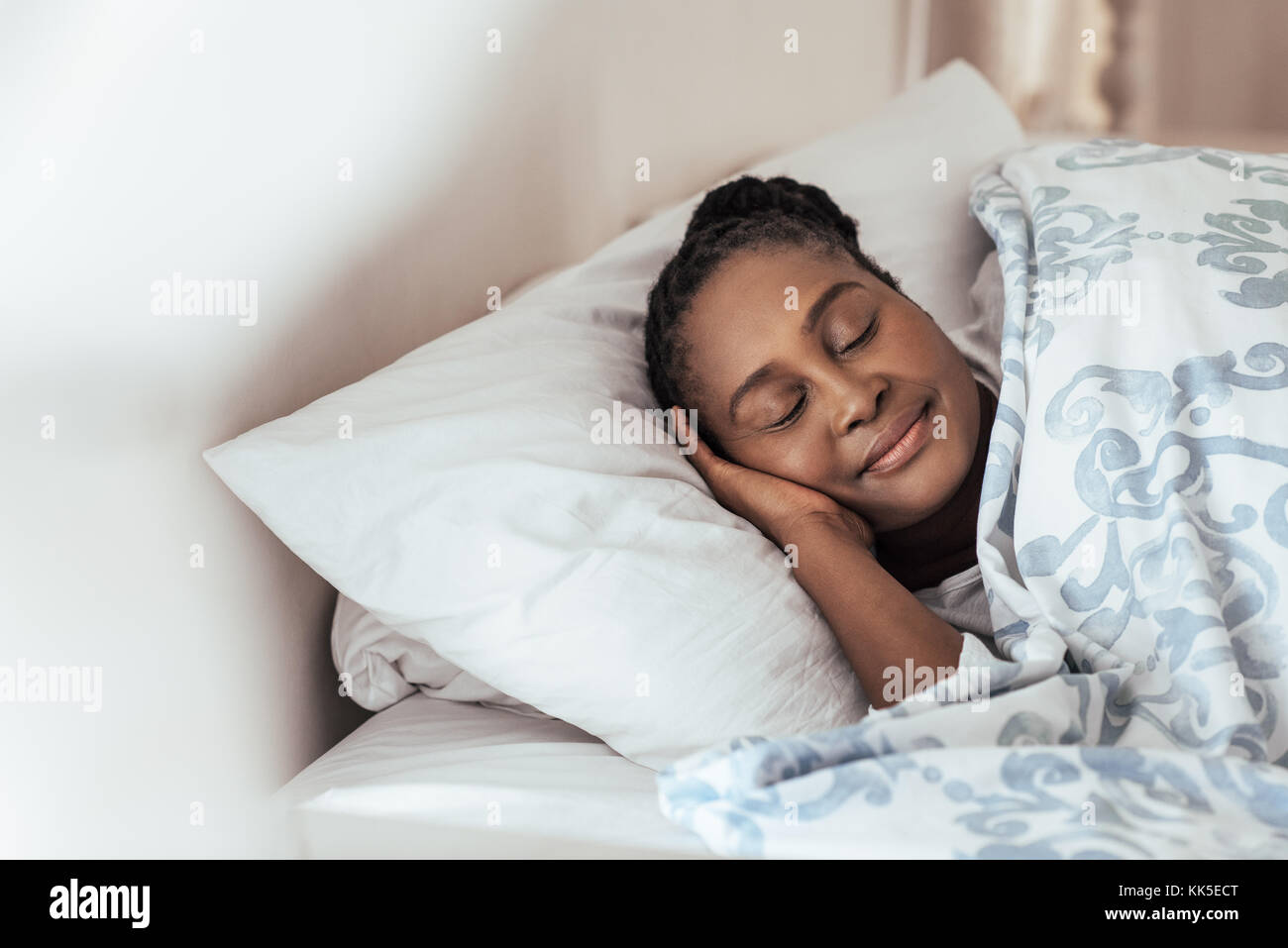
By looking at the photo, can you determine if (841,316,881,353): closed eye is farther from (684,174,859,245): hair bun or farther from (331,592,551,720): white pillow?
(331,592,551,720): white pillow

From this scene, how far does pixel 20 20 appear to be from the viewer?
65cm

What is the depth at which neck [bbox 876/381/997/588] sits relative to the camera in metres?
1.04

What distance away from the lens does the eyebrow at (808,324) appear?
969 mm

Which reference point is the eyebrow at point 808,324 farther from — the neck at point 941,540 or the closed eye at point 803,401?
the neck at point 941,540

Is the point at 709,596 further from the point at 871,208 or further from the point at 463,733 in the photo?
the point at 871,208

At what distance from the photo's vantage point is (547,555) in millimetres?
807

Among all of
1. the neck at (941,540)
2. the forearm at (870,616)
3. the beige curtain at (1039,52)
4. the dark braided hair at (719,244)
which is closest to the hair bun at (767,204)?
the dark braided hair at (719,244)

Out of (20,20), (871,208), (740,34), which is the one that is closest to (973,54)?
(740,34)

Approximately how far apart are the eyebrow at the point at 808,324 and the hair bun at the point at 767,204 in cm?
17

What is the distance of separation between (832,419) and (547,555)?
295 millimetres

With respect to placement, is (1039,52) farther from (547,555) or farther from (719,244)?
(547,555)

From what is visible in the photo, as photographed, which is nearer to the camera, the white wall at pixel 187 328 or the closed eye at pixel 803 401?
the white wall at pixel 187 328

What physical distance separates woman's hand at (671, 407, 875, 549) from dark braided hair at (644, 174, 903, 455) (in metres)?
0.06

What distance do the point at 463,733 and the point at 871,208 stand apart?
785 mm
